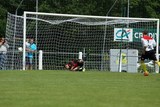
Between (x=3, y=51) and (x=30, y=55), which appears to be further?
(x=30, y=55)

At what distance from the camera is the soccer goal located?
2778 centimetres

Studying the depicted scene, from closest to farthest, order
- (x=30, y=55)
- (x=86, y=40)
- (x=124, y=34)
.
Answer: (x=30, y=55)
(x=124, y=34)
(x=86, y=40)

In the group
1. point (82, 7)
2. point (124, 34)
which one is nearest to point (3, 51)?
point (124, 34)

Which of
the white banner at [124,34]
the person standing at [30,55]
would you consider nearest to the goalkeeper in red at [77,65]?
the person standing at [30,55]

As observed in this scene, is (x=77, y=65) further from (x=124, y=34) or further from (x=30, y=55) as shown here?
(x=124, y=34)

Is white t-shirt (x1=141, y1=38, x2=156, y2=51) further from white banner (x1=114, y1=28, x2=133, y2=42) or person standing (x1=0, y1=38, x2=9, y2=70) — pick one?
white banner (x1=114, y1=28, x2=133, y2=42)

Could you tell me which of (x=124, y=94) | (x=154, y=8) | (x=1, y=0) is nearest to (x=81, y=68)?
(x=124, y=94)

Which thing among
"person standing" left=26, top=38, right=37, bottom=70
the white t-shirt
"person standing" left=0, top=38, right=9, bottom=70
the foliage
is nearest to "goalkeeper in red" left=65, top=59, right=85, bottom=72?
"person standing" left=26, top=38, right=37, bottom=70

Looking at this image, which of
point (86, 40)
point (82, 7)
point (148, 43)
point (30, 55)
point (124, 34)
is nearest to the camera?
point (148, 43)

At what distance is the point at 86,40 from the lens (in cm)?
3128

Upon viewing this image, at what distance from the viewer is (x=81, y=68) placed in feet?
82.1

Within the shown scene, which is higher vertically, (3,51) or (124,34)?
(124,34)

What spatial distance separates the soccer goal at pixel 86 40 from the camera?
27781 mm

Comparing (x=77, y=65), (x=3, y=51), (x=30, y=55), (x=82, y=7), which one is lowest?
(x=77, y=65)
